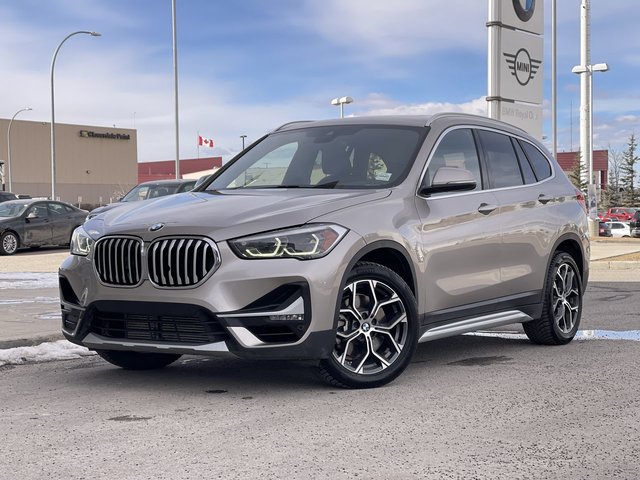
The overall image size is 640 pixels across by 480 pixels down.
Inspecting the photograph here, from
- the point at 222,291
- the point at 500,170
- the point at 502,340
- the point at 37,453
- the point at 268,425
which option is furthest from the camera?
the point at 502,340

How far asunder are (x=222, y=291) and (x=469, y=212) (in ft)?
7.14

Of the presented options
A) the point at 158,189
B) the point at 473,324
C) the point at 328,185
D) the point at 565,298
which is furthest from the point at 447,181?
the point at 158,189

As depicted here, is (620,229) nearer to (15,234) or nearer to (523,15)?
(523,15)

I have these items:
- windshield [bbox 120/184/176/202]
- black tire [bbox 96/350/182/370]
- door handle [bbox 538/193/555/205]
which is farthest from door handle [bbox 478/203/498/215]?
windshield [bbox 120/184/176/202]

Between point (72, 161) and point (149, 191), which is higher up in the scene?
point (72, 161)

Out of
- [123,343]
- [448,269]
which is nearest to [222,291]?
[123,343]

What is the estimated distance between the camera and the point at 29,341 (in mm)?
7766

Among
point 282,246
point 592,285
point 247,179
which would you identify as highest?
point 247,179

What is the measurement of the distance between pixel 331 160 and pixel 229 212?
131 centimetres

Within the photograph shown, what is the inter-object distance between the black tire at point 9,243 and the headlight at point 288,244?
19.6m

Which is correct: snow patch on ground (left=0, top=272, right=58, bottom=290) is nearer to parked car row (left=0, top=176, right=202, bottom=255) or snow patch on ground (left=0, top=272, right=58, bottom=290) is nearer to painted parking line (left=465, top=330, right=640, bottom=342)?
painted parking line (left=465, top=330, right=640, bottom=342)

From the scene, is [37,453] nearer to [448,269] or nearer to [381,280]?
[381,280]

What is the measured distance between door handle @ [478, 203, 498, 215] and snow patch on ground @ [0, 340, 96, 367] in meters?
3.31

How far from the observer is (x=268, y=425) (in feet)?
16.0
